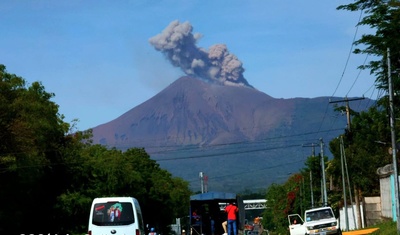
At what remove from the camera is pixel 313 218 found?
1823 inches

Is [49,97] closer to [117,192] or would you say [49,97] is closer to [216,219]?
[117,192]

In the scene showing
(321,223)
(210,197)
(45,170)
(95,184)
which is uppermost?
(45,170)

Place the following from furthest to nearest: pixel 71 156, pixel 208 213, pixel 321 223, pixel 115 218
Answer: pixel 71 156, pixel 208 213, pixel 321 223, pixel 115 218

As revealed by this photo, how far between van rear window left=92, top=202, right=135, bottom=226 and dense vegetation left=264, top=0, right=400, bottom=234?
13338mm

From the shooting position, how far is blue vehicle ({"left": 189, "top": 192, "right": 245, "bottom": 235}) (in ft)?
150

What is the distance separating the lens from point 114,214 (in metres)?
31.6

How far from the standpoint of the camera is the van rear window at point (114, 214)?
1242 inches

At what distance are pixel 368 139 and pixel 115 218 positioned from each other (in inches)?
1909

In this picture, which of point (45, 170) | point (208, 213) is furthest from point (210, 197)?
point (45, 170)

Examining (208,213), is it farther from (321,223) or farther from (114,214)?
(114,214)

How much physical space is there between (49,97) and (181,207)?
8110cm

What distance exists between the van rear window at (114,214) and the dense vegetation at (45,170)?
22.5m

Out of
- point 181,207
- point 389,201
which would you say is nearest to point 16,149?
point 389,201

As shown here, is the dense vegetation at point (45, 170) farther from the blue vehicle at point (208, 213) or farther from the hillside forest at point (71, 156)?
the blue vehicle at point (208, 213)
